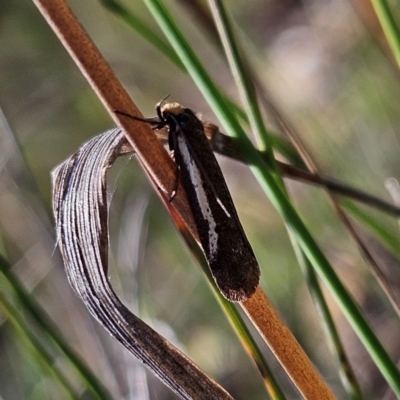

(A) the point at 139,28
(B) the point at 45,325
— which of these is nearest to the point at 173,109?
(A) the point at 139,28

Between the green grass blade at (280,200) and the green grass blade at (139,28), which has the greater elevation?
the green grass blade at (139,28)

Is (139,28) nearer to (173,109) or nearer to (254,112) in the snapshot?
(173,109)

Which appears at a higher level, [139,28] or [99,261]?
[139,28]

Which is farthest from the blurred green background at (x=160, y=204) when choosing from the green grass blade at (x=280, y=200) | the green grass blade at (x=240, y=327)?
the green grass blade at (x=280, y=200)

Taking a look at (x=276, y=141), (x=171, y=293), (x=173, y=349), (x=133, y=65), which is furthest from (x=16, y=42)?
(x=173, y=349)

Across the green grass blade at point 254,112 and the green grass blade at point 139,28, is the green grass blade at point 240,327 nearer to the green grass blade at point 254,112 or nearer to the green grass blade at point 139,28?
the green grass blade at point 254,112

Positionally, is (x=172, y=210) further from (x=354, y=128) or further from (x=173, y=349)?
(x=354, y=128)

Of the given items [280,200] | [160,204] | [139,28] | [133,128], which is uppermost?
[139,28]
